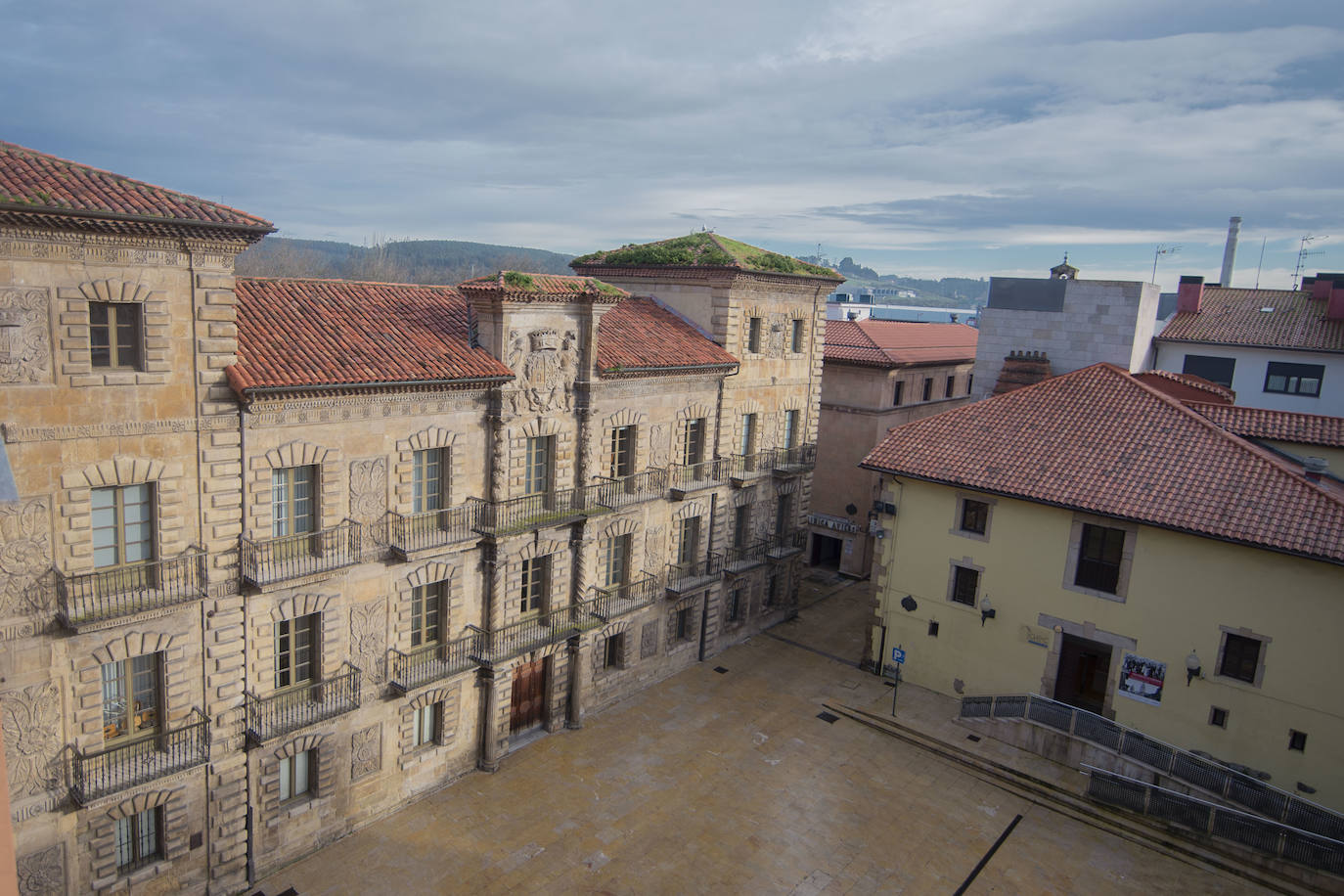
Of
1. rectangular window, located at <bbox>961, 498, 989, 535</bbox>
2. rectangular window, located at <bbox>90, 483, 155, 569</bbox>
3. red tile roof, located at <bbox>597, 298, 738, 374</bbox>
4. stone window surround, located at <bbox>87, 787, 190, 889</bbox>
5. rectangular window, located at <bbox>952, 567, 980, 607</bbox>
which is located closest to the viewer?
rectangular window, located at <bbox>90, 483, 155, 569</bbox>

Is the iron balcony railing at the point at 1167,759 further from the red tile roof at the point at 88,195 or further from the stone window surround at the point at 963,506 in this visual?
the red tile roof at the point at 88,195

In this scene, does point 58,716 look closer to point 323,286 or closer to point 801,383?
point 323,286

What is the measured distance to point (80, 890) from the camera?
61.2 feet

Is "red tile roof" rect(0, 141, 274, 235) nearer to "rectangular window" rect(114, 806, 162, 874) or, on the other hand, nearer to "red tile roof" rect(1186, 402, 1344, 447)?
"rectangular window" rect(114, 806, 162, 874)

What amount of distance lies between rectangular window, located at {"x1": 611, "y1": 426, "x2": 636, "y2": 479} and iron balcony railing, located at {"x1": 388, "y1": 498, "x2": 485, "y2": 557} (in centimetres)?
620

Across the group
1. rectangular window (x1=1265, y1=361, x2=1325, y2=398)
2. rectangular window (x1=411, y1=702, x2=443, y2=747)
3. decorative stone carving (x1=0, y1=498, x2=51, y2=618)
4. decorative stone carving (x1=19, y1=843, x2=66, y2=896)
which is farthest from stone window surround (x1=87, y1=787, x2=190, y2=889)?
rectangular window (x1=1265, y1=361, x2=1325, y2=398)

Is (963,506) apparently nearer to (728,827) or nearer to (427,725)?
(728,827)

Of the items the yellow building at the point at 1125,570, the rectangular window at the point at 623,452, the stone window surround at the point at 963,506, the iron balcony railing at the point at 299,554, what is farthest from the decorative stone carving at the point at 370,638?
the stone window surround at the point at 963,506

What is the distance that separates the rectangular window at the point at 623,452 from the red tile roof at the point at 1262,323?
117 feet

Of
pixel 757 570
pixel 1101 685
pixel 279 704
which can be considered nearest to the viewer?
pixel 279 704

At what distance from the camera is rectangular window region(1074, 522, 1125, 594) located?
28000 mm

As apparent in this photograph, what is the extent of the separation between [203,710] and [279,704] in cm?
189

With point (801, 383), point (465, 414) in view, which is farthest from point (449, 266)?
point (465, 414)

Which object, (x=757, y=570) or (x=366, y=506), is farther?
(x=757, y=570)
